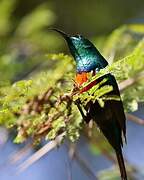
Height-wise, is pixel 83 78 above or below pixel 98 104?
above

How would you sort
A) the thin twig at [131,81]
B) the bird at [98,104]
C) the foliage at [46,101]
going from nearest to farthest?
the foliage at [46,101]
the bird at [98,104]
the thin twig at [131,81]

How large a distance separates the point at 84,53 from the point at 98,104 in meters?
0.30

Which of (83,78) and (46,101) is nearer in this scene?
(46,101)

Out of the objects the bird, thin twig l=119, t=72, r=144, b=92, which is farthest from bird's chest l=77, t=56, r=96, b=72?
thin twig l=119, t=72, r=144, b=92

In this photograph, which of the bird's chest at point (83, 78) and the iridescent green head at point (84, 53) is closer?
the bird's chest at point (83, 78)

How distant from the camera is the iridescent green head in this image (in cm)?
260

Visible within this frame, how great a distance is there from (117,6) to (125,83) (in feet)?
12.5

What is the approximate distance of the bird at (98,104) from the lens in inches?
96.4

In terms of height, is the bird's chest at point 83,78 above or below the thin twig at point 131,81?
above

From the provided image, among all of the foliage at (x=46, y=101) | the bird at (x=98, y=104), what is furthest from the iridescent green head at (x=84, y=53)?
the foliage at (x=46, y=101)

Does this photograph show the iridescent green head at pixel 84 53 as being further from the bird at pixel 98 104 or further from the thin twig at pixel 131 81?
the thin twig at pixel 131 81

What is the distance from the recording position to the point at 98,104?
2492 mm

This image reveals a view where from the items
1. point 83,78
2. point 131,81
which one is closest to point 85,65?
point 83,78

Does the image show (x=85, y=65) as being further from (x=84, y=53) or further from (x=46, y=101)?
(x=46, y=101)
